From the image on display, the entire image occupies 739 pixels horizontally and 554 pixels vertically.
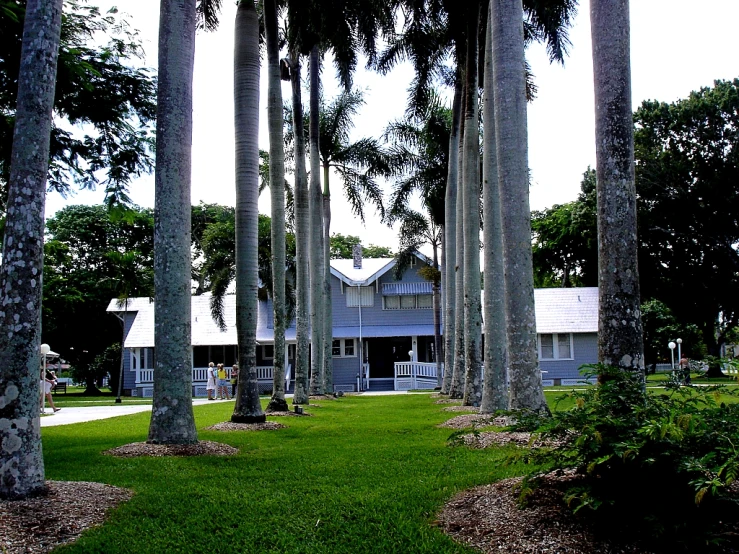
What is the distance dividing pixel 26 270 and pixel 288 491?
323 cm

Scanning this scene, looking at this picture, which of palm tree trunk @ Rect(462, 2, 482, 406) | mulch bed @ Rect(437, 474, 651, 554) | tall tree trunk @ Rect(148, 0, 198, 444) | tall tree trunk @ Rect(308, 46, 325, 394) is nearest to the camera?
mulch bed @ Rect(437, 474, 651, 554)

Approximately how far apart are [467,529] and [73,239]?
48.7 m

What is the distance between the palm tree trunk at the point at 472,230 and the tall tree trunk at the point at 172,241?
884 centimetres

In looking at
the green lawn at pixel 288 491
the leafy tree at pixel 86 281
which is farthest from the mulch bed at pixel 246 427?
the leafy tree at pixel 86 281

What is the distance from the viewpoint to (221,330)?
128 feet

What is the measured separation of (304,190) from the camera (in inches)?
845

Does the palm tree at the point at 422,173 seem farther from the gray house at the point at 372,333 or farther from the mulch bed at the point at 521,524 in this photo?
the mulch bed at the point at 521,524

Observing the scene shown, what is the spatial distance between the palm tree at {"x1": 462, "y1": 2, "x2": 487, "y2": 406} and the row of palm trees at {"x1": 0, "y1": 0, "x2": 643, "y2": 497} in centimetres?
4

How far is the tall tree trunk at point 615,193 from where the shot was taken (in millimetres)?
6586

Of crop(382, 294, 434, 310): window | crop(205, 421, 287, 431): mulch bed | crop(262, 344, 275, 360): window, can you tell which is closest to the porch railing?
crop(262, 344, 275, 360): window

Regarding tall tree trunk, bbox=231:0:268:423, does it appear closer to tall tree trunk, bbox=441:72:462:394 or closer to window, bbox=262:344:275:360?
tall tree trunk, bbox=441:72:462:394

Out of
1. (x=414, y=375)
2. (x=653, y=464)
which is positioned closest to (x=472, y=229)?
(x=653, y=464)

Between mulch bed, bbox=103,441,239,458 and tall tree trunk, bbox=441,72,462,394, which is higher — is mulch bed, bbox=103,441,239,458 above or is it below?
below

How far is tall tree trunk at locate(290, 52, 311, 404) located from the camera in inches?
789
